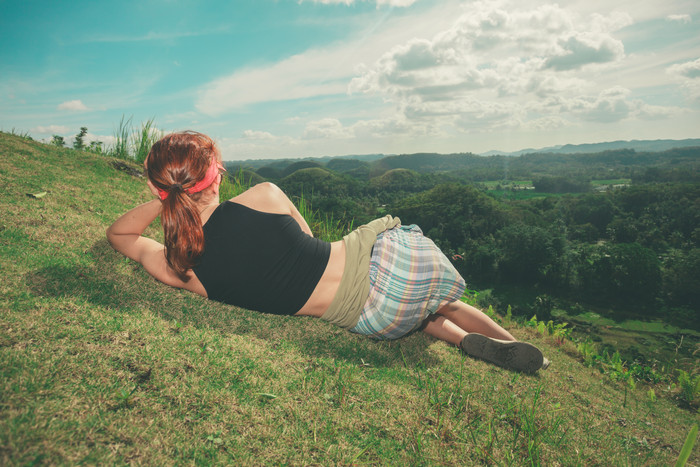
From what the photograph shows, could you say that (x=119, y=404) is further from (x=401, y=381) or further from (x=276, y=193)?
(x=401, y=381)

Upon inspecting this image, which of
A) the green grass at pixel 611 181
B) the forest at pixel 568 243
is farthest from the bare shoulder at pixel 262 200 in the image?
the green grass at pixel 611 181

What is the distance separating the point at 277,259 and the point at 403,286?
921 millimetres

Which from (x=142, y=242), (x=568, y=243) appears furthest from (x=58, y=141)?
(x=568, y=243)

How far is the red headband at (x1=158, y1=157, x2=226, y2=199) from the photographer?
215cm

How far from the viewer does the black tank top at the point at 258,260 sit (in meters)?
2.17

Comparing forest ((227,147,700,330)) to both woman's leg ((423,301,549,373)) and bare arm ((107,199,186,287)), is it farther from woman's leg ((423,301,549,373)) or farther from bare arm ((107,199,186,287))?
bare arm ((107,199,186,287))

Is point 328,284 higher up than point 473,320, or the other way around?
point 328,284

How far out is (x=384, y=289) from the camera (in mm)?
2494

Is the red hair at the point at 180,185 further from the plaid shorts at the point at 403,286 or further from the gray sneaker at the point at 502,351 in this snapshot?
the gray sneaker at the point at 502,351

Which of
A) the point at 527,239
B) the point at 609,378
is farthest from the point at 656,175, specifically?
the point at 609,378

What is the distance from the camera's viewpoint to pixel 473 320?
120 inches

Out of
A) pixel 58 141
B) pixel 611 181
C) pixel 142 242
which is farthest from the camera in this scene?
pixel 611 181

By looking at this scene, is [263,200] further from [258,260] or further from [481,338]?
[481,338]

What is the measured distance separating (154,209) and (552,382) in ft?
12.2
